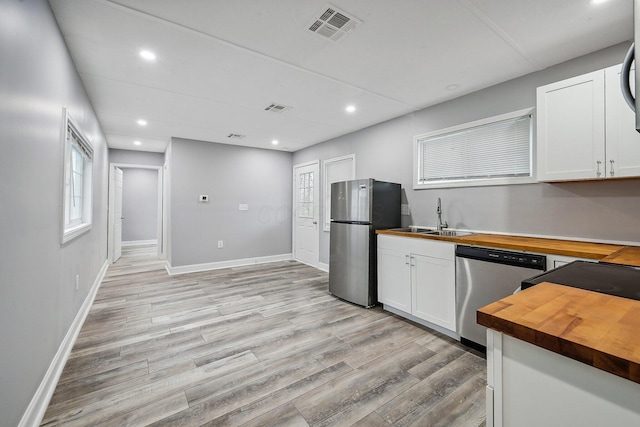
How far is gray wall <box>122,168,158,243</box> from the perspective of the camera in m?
8.06

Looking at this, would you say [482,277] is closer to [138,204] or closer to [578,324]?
[578,324]

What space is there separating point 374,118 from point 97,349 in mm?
3977

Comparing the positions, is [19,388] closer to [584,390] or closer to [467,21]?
[584,390]

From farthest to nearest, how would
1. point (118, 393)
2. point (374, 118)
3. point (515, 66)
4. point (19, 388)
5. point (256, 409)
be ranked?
point (374, 118), point (515, 66), point (118, 393), point (256, 409), point (19, 388)

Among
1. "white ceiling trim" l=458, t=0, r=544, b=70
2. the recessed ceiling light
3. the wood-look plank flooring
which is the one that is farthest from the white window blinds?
the recessed ceiling light

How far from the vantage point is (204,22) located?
73.6 inches

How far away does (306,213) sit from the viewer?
5.79m

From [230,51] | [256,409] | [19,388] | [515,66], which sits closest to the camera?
[19,388]

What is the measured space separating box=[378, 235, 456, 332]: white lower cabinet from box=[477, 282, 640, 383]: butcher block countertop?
5.48 feet

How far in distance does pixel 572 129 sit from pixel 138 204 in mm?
9627

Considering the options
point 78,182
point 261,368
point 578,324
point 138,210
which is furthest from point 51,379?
point 138,210

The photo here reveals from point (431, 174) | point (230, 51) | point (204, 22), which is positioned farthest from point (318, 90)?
point (431, 174)

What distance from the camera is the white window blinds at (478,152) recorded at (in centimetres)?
261

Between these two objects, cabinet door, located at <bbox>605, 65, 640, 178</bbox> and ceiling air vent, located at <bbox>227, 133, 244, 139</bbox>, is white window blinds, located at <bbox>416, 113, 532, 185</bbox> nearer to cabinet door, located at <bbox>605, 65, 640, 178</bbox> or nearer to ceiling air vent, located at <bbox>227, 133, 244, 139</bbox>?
cabinet door, located at <bbox>605, 65, 640, 178</bbox>
